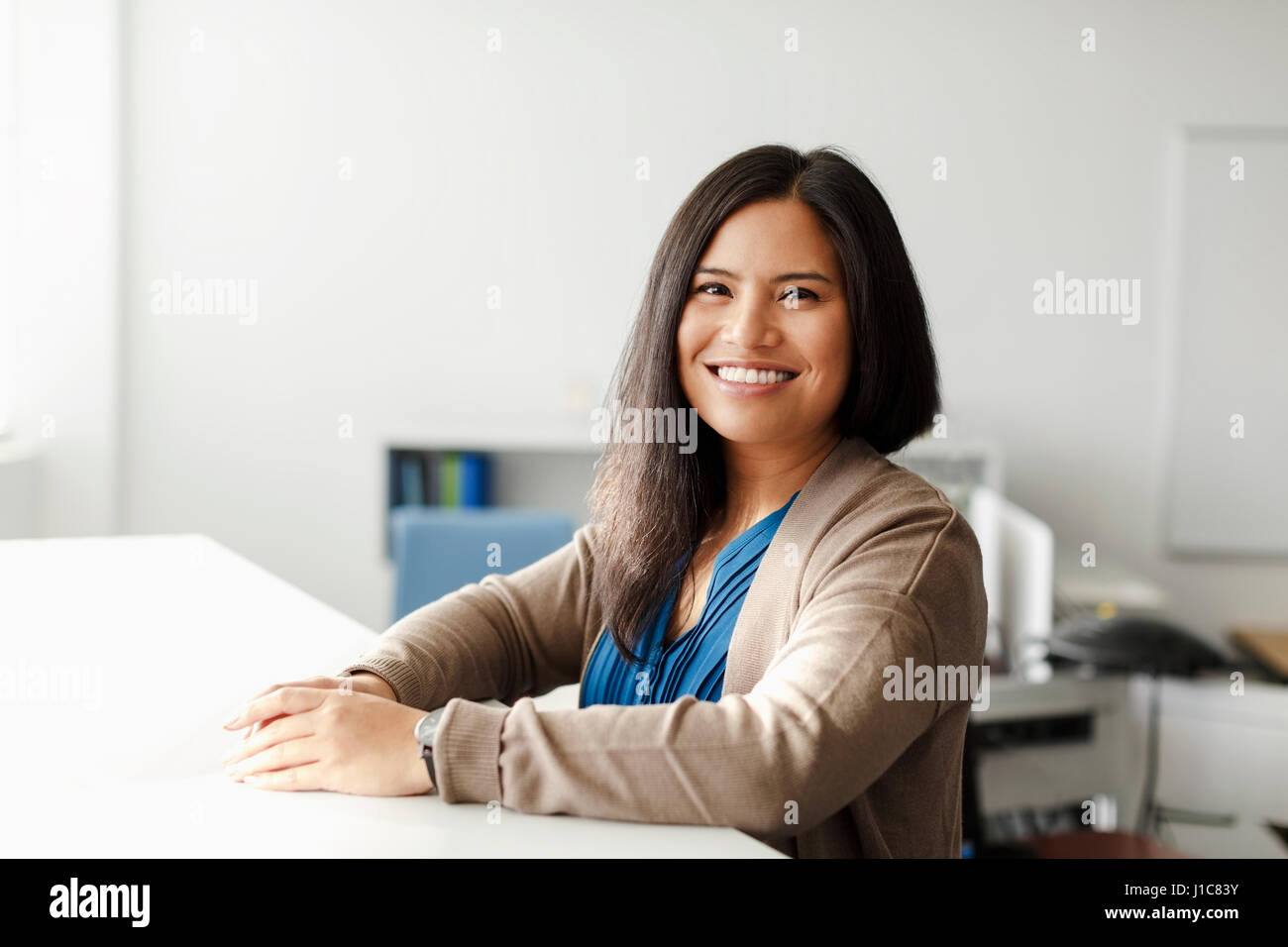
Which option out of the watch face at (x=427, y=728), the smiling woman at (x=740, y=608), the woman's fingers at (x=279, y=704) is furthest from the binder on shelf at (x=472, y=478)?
the watch face at (x=427, y=728)

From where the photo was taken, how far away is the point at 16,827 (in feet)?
2.75

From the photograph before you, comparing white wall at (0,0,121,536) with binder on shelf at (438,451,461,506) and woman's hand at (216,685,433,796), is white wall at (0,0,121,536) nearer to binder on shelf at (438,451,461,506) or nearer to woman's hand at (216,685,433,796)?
binder on shelf at (438,451,461,506)

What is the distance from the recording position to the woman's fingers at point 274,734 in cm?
96

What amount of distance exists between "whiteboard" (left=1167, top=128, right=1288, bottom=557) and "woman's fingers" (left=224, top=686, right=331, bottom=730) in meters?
4.24

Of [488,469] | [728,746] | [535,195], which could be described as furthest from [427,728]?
[535,195]

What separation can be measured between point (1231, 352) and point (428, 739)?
4376 millimetres

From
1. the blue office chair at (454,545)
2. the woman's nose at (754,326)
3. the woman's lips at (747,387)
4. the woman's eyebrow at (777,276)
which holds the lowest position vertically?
the blue office chair at (454,545)

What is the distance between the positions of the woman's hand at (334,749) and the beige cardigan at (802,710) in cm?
5

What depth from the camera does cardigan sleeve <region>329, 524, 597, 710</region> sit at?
1.22 metres

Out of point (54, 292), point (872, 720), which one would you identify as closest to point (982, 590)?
point (872, 720)

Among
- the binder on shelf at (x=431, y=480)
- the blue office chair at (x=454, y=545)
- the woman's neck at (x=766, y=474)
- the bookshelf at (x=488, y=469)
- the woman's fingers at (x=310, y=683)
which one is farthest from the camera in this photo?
the binder on shelf at (x=431, y=480)

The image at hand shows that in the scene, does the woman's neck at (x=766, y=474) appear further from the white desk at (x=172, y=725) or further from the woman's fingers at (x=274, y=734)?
the woman's fingers at (x=274, y=734)

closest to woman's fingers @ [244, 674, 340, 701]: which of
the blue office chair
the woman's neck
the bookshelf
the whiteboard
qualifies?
the woman's neck
